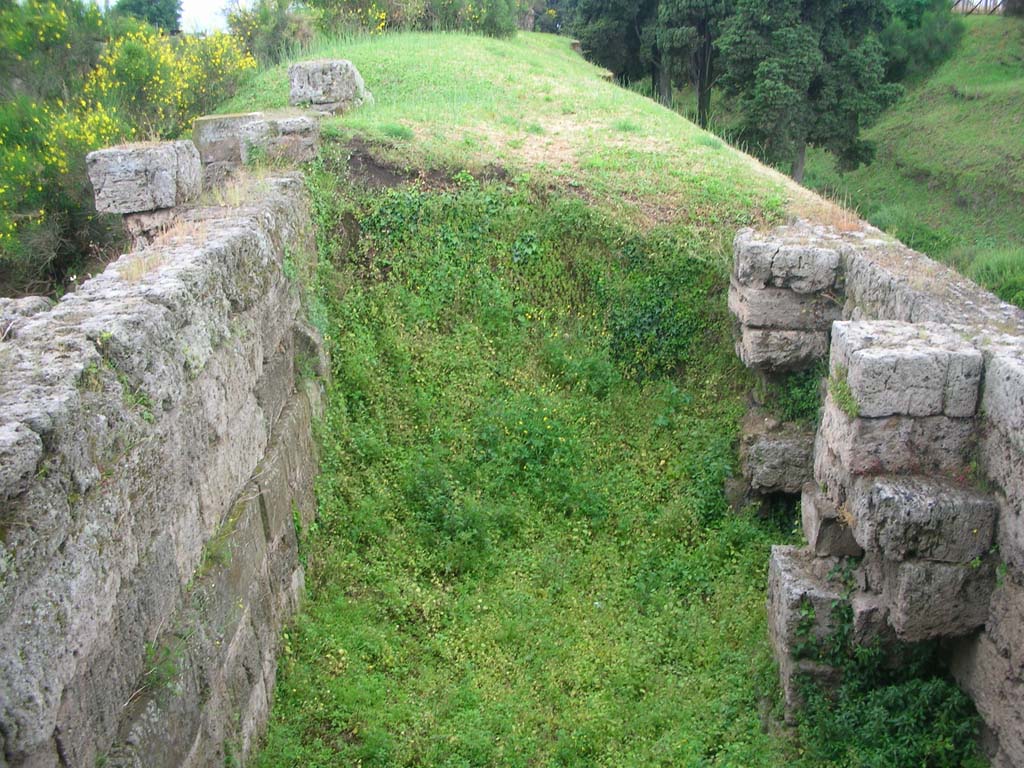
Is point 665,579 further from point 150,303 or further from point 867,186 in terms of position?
point 867,186

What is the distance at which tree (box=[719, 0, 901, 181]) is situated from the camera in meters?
21.3

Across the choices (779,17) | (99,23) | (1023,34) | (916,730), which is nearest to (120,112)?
(99,23)

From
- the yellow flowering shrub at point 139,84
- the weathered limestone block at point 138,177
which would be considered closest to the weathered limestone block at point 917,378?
the weathered limestone block at point 138,177

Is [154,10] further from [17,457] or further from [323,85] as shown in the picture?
[17,457]

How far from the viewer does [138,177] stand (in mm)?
8266

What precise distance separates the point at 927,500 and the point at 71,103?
574 inches

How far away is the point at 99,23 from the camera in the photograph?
16.8 metres

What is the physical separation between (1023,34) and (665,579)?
3087cm

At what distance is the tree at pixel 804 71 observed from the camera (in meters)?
21.3

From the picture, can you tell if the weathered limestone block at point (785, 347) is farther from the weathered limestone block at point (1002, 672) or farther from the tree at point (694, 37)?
the tree at point (694, 37)

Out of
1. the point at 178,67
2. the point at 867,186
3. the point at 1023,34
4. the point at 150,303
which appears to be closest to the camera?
the point at 150,303

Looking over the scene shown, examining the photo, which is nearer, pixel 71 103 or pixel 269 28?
pixel 71 103

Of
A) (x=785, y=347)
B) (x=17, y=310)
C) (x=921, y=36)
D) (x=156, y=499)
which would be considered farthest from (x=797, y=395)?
(x=921, y=36)

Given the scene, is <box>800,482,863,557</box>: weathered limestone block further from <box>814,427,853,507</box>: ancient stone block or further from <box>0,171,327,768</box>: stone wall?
<box>0,171,327,768</box>: stone wall
